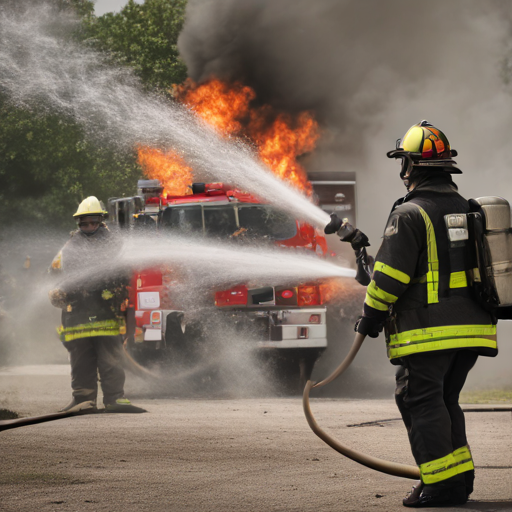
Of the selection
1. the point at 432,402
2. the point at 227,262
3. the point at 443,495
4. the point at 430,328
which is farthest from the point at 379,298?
the point at 227,262

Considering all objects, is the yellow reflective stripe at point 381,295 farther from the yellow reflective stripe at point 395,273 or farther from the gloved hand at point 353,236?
the gloved hand at point 353,236

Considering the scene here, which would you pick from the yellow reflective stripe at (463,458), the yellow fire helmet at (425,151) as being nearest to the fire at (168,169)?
the yellow fire helmet at (425,151)

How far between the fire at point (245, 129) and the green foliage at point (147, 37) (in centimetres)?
604

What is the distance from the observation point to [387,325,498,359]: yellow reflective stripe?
399 centimetres

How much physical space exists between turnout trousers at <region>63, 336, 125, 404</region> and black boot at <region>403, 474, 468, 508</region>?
4.16 meters

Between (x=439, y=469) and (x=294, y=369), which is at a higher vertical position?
(x=294, y=369)

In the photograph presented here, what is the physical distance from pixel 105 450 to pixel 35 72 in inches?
417

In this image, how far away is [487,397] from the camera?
28.9ft

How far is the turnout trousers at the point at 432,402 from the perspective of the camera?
3949 mm

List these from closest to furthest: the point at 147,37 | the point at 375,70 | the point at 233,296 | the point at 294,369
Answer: the point at 233,296
the point at 294,369
the point at 375,70
the point at 147,37

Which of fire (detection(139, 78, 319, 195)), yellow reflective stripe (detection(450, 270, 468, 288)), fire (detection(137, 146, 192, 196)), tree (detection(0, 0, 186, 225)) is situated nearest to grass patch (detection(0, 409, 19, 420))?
yellow reflective stripe (detection(450, 270, 468, 288))

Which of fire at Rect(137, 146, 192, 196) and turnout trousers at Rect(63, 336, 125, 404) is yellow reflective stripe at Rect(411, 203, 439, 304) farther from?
fire at Rect(137, 146, 192, 196)

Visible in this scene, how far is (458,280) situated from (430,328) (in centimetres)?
26

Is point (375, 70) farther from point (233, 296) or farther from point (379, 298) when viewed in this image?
point (379, 298)
